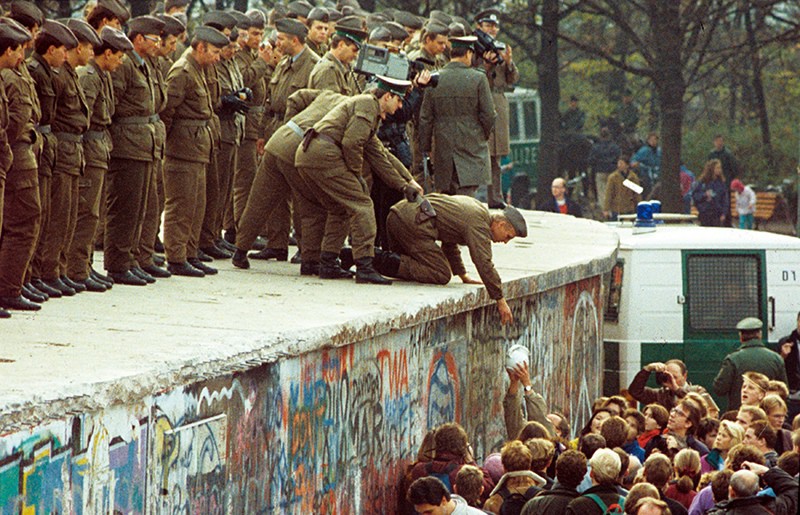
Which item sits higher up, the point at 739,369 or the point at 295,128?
the point at 295,128

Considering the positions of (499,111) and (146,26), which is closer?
(146,26)

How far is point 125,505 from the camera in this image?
765 centimetres

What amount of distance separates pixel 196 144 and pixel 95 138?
1534mm

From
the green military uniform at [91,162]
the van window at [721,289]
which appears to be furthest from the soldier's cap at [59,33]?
the van window at [721,289]

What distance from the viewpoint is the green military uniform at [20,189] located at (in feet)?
30.2

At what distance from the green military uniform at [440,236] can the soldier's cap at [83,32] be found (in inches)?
120

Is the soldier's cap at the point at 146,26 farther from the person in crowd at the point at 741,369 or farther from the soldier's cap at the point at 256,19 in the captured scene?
the person in crowd at the point at 741,369

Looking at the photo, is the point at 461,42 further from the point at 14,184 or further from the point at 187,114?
the point at 14,184

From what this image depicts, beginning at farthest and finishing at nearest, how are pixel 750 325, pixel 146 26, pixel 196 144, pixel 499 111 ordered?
pixel 499 111, pixel 750 325, pixel 196 144, pixel 146 26

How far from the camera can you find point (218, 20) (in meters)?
12.6

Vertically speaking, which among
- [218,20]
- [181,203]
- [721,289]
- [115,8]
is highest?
[218,20]

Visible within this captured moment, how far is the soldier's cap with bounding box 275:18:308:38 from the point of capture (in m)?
13.6

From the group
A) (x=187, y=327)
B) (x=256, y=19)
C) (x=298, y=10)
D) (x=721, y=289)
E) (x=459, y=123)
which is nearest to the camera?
(x=187, y=327)

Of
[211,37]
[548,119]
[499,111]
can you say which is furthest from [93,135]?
[548,119]
